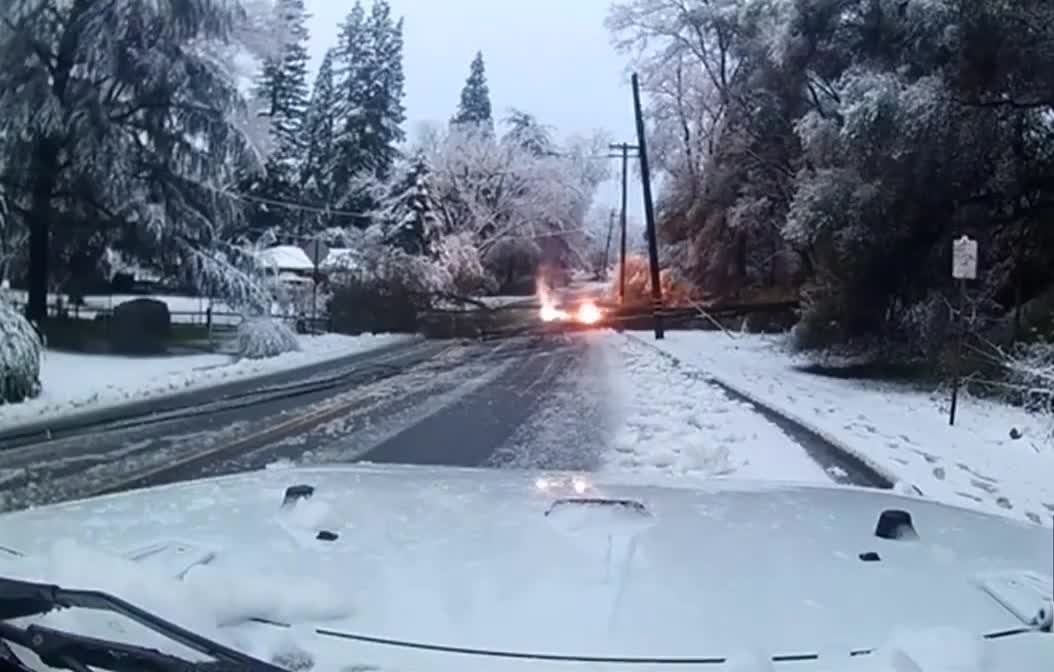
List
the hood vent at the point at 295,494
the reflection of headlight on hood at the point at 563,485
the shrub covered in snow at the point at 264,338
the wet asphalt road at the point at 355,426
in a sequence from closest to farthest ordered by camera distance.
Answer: the hood vent at the point at 295,494 → the reflection of headlight on hood at the point at 563,485 → the wet asphalt road at the point at 355,426 → the shrub covered in snow at the point at 264,338

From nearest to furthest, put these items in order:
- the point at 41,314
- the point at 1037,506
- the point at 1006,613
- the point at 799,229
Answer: the point at 1006,613 < the point at 1037,506 < the point at 799,229 < the point at 41,314

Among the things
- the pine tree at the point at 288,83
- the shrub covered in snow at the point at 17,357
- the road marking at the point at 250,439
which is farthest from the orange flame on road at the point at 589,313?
the shrub covered in snow at the point at 17,357

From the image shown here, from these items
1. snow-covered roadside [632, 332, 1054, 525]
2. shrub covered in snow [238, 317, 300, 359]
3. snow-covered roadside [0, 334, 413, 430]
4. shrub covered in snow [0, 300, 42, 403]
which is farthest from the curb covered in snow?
shrub covered in snow [0, 300, 42, 403]

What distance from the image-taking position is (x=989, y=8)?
1.38 m

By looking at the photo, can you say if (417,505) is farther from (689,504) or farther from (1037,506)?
(1037,506)

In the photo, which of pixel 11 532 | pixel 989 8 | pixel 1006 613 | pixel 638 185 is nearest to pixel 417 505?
pixel 11 532

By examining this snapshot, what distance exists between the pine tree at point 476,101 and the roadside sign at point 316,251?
31 cm

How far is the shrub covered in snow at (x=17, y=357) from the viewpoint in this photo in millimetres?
1529

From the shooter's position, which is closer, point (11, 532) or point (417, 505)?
point (11, 532)

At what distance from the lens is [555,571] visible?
3.33 feet

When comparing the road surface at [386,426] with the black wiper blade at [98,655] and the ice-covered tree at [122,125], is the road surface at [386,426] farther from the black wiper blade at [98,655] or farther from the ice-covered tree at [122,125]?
the black wiper blade at [98,655]

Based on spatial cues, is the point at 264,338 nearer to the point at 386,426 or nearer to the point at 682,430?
the point at 386,426

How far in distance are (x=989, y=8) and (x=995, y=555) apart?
2.48 feet

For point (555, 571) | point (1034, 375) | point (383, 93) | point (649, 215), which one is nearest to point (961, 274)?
point (1034, 375)
